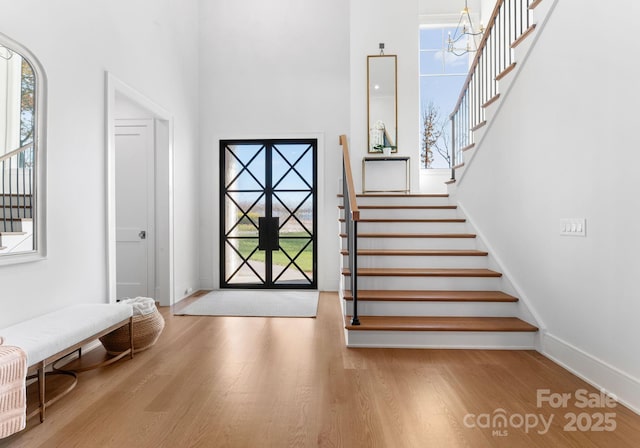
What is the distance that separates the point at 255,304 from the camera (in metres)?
4.40

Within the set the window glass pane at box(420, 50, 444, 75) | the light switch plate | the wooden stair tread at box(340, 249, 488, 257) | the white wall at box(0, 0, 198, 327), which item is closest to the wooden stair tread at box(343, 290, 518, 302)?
the wooden stair tread at box(340, 249, 488, 257)

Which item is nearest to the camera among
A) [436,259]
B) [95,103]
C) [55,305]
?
[55,305]

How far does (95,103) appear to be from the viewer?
9.86ft

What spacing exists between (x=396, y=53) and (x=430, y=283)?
3.81 metres

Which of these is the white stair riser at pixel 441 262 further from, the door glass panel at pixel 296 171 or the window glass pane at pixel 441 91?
the window glass pane at pixel 441 91

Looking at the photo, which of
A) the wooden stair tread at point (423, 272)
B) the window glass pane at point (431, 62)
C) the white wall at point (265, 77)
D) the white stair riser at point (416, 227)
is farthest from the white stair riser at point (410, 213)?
the window glass pane at point (431, 62)

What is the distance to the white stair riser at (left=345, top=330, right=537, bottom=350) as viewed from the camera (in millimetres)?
2842

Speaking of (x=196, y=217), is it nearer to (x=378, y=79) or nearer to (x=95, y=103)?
(x=95, y=103)

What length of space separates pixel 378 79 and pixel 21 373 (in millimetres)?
5320

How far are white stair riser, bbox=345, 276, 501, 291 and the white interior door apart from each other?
2.75 metres

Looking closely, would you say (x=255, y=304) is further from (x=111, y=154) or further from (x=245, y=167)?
(x=111, y=154)

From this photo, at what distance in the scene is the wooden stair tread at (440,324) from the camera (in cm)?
284

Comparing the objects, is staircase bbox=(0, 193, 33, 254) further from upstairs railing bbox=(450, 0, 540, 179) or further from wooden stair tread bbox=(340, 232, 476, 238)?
upstairs railing bbox=(450, 0, 540, 179)

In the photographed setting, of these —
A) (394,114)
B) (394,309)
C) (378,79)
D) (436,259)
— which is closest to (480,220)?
(436,259)
